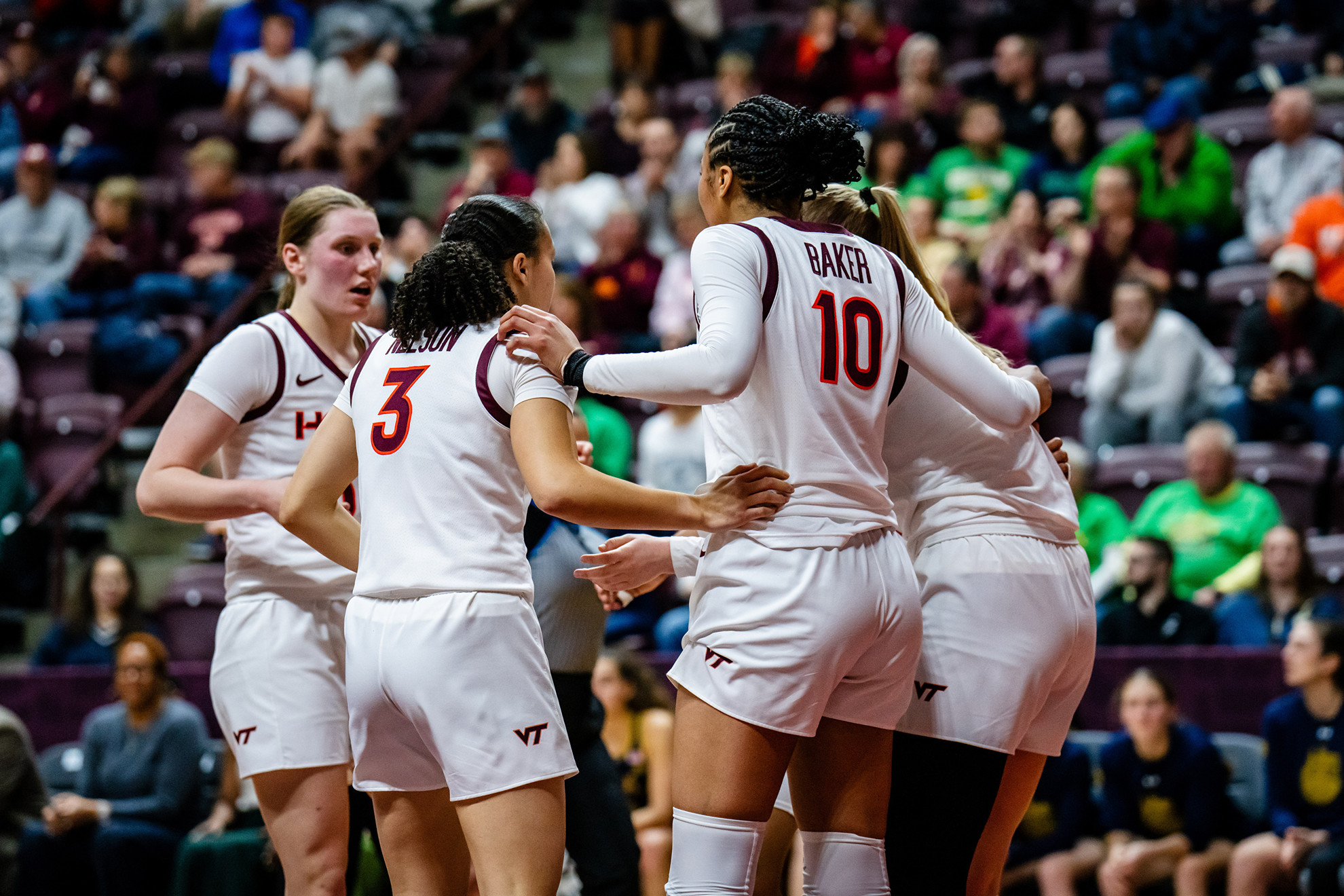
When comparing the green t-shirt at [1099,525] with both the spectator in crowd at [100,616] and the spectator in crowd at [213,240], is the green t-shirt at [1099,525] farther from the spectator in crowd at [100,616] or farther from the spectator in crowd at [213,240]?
the spectator in crowd at [213,240]

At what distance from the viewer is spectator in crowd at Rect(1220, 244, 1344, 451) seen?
7887 millimetres

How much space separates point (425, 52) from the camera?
13062mm

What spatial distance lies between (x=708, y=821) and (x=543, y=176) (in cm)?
893

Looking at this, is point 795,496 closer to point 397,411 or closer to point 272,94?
point 397,411

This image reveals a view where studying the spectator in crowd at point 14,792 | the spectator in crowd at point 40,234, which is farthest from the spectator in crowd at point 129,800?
the spectator in crowd at point 40,234

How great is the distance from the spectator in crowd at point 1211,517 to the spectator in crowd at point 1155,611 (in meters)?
0.40

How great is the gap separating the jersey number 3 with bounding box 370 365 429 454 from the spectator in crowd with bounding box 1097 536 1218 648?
4.60m

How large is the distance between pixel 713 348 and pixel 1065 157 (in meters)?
7.47

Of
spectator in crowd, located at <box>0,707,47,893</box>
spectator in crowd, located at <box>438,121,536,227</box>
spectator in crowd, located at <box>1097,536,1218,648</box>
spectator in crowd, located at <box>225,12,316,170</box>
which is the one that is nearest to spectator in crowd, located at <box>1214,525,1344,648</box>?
spectator in crowd, located at <box>1097,536,1218,648</box>

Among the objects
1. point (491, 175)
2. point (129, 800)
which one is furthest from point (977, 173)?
point (129, 800)

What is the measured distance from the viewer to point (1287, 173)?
30.2ft

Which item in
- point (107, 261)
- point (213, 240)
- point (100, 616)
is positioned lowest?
point (100, 616)

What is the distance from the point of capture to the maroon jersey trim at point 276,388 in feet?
12.8

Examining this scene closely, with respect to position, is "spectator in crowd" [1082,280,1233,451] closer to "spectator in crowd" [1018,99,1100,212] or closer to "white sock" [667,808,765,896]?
"spectator in crowd" [1018,99,1100,212]
